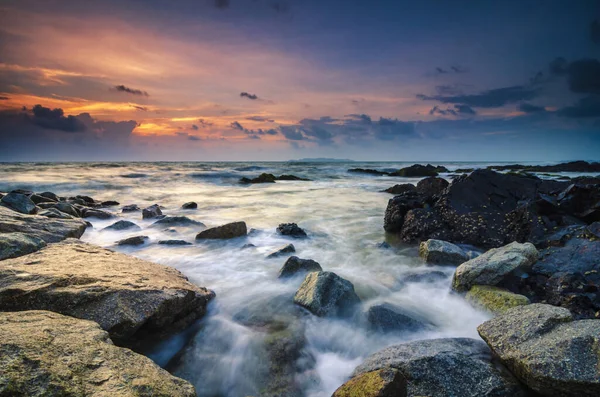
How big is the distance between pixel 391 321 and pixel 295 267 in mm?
2108

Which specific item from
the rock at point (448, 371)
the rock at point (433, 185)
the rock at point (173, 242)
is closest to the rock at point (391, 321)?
the rock at point (448, 371)

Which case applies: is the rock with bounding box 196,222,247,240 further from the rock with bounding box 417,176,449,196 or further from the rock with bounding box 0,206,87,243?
the rock with bounding box 417,176,449,196

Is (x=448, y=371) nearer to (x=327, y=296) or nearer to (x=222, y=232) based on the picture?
(x=327, y=296)

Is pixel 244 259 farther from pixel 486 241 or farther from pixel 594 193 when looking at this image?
pixel 594 193

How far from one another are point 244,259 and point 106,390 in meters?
4.93

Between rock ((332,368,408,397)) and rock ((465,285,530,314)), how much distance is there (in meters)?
2.39

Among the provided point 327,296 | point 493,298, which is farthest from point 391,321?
point 493,298

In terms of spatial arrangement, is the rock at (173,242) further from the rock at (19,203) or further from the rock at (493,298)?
the rock at (493,298)

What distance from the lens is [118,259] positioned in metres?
4.76

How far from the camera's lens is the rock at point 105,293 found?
10.4 feet

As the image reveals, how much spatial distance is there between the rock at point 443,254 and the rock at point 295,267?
2.22m

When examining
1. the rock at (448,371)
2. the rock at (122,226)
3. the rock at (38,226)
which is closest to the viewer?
the rock at (448,371)

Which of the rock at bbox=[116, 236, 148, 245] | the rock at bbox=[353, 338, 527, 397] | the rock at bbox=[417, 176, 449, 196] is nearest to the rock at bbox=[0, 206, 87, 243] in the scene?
the rock at bbox=[116, 236, 148, 245]

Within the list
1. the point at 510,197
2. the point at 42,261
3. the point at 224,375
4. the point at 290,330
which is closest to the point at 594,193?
the point at 510,197
